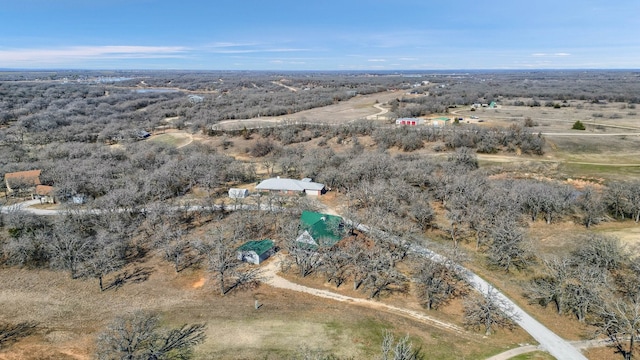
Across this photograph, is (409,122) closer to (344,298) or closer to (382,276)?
(382,276)

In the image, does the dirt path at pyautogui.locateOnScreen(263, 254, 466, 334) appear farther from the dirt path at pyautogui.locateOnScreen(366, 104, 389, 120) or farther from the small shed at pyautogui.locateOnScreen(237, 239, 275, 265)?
the dirt path at pyautogui.locateOnScreen(366, 104, 389, 120)

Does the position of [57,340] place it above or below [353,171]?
below

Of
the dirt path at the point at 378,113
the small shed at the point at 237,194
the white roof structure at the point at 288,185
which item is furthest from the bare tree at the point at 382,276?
the dirt path at the point at 378,113

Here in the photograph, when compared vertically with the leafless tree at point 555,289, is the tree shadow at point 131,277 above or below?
below

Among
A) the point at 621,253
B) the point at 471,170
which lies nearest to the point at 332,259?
the point at 621,253

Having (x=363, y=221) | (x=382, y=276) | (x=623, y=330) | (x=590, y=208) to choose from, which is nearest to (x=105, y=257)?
(x=382, y=276)

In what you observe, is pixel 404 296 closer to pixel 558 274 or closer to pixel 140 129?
pixel 558 274

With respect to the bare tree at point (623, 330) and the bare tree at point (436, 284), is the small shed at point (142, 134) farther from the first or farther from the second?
the bare tree at point (623, 330)
